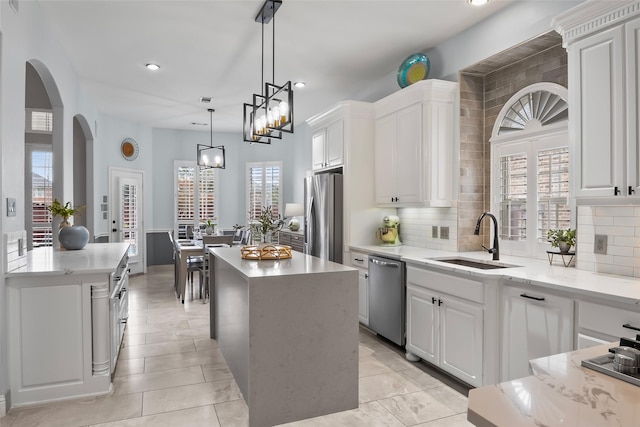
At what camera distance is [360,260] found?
4.43 m

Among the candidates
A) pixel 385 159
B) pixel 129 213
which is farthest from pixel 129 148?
pixel 385 159

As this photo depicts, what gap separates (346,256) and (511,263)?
1900mm

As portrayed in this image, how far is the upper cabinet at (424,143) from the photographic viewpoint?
3.84 metres

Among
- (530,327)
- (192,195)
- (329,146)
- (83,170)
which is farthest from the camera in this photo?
(192,195)

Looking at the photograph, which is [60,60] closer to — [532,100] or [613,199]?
[532,100]

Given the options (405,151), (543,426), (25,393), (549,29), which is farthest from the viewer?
(405,151)

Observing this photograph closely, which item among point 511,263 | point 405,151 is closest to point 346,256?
point 405,151

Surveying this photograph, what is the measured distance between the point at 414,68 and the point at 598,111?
2055mm

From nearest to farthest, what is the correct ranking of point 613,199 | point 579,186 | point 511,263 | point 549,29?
point 613,199
point 579,186
point 549,29
point 511,263

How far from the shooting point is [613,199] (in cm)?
229

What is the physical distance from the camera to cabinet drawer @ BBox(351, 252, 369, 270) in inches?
169

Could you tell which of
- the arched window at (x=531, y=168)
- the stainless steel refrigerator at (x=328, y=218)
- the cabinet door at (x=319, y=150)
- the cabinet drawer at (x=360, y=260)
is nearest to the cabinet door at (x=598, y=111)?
the arched window at (x=531, y=168)

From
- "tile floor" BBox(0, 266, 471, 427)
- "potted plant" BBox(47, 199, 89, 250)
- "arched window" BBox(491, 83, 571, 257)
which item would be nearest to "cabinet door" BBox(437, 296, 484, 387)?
"tile floor" BBox(0, 266, 471, 427)

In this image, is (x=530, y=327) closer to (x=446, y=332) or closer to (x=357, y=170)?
(x=446, y=332)
